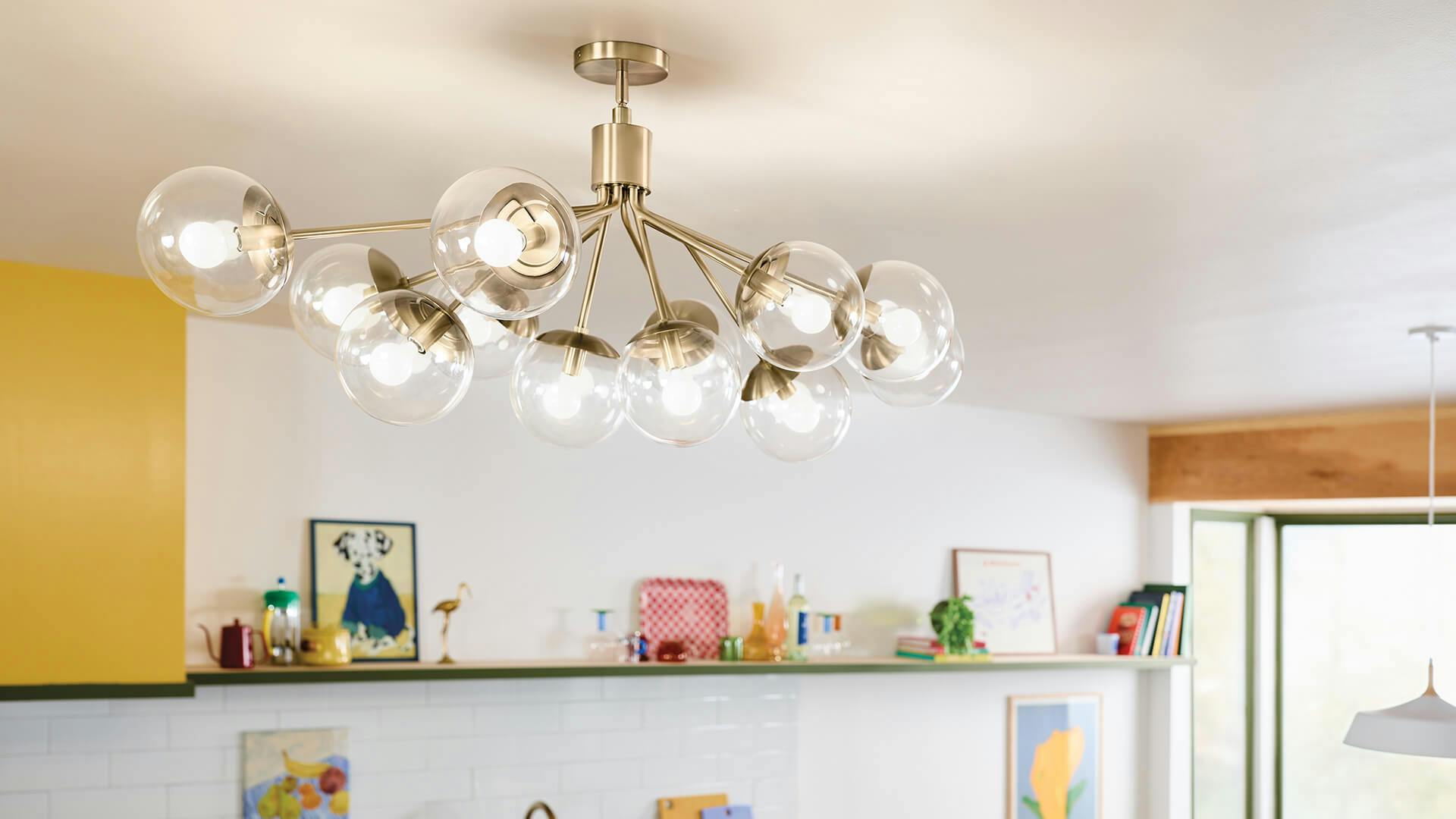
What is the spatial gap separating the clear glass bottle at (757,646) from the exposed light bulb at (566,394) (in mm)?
3242

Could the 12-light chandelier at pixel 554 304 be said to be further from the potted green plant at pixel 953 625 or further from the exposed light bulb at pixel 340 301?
the potted green plant at pixel 953 625

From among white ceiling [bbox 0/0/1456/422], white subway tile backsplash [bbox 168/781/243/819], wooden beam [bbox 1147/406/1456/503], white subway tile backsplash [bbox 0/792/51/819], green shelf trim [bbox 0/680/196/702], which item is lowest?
white subway tile backsplash [bbox 168/781/243/819]

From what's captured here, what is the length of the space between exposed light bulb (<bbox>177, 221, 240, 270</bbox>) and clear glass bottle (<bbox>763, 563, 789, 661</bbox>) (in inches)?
141

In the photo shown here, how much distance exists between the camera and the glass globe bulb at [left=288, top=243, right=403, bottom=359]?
1.63m

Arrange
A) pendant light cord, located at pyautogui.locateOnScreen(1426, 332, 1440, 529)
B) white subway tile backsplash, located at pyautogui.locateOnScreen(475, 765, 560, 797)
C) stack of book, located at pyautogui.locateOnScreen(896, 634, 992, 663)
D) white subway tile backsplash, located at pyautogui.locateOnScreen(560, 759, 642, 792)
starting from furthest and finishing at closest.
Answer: stack of book, located at pyautogui.locateOnScreen(896, 634, 992, 663) → white subway tile backsplash, located at pyautogui.locateOnScreen(560, 759, 642, 792) → white subway tile backsplash, located at pyautogui.locateOnScreen(475, 765, 560, 797) → pendant light cord, located at pyautogui.locateOnScreen(1426, 332, 1440, 529)

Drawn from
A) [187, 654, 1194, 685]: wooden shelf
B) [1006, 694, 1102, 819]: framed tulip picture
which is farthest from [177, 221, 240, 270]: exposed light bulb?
[1006, 694, 1102, 819]: framed tulip picture

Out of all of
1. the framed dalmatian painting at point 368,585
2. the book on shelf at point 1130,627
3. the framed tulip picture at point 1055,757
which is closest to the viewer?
the framed dalmatian painting at point 368,585

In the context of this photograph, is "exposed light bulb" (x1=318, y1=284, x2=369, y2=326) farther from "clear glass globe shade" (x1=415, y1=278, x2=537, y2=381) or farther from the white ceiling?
the white ceiling

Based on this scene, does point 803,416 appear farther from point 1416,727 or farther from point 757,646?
point 757,646

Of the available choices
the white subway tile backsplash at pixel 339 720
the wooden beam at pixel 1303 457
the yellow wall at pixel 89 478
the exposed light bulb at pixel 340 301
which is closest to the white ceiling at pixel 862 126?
the yellow wall at pixel 89 478

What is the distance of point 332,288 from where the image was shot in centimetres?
163

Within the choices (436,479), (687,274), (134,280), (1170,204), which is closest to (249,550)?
(436,479)

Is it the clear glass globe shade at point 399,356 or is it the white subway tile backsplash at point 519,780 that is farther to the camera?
the white subway tile backsplash at point 519,780

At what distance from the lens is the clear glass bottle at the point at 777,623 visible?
482 centimetres
